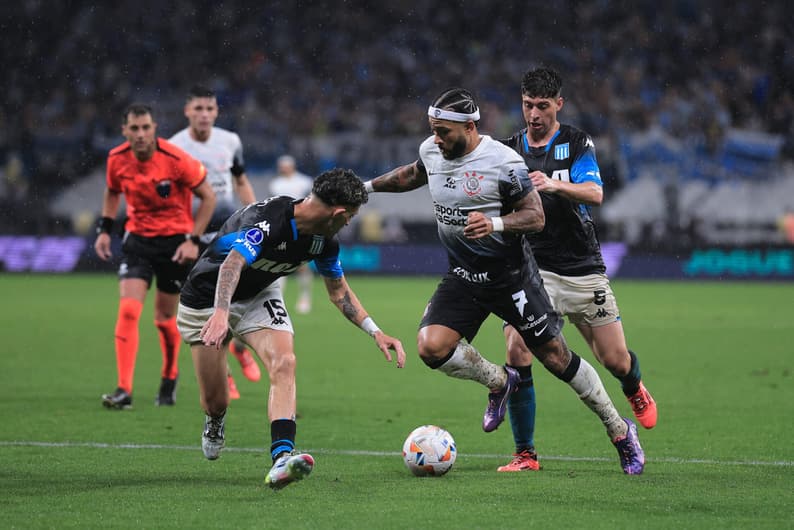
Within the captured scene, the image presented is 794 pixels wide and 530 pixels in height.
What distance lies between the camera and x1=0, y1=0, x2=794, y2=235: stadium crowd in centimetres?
3259

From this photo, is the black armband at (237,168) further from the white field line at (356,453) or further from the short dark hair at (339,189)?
the short dark hair at (339,189)

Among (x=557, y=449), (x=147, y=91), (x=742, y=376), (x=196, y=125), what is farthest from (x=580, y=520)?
(x=147, y=91)

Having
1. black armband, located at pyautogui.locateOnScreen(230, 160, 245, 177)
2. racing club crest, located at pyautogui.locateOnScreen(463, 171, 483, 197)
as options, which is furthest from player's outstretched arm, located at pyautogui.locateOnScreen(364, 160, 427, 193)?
black armband, located at pyautogui.locateOnScreen(230, 160, 245, 177)

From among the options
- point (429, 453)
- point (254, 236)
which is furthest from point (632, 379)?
point (254, 236)

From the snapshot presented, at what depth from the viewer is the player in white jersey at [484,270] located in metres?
6.86

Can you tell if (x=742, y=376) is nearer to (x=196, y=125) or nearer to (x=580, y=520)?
(x=196, y=125)

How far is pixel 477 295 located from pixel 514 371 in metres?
0.59

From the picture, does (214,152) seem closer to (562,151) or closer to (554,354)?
(562,151)

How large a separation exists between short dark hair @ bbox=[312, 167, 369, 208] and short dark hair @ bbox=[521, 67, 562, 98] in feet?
5.05

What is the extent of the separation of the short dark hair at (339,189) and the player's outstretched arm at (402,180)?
3.08 feet

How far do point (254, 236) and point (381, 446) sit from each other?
243cm

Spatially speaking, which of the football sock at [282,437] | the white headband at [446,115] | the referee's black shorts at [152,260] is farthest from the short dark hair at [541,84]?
the referee's black shorts at [152,260]

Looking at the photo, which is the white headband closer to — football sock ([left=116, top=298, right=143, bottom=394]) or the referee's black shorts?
the referee's black shorts

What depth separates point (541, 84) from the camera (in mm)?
7328
